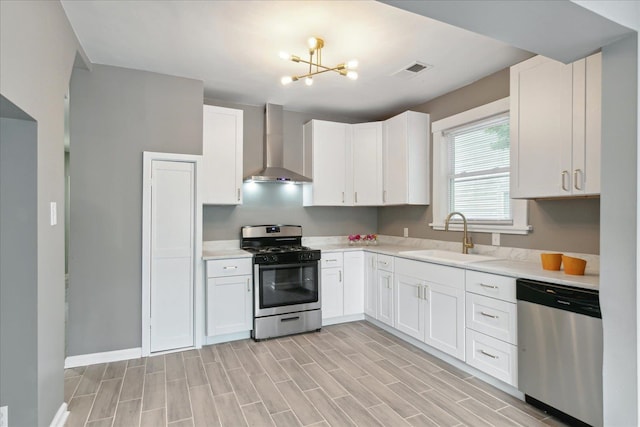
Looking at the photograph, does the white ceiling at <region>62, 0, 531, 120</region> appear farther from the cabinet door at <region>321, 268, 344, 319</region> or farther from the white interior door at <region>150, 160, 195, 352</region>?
the cabinet door at <region>321, 268, 344, 319</region>

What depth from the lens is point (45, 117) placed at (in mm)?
1834

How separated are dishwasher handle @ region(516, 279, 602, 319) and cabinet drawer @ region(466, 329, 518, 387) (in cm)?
41

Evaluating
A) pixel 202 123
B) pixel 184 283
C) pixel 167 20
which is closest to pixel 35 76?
pixel 167 20

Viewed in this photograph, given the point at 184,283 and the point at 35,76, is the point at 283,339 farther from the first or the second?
the point at 35,76

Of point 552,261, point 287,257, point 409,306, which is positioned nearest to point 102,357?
point 287,257

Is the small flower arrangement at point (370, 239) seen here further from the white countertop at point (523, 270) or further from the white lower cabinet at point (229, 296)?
the white lower cabinet at point (229, 296)

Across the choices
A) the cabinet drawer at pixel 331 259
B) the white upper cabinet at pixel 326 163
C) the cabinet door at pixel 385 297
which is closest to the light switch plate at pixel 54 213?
the cabinet drawer at pixel 331 259

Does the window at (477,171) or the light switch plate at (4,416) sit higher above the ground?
the window at (477,171)

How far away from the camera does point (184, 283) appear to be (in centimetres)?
328

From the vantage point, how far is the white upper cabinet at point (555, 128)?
2.15m

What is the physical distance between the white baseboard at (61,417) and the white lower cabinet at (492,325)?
2845mm

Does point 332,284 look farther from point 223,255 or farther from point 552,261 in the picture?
point 552,261

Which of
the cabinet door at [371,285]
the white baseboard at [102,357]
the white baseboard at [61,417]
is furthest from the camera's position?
the cabinet door at [371,285]

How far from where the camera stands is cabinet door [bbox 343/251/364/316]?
401 centimetres
